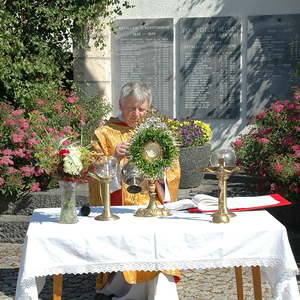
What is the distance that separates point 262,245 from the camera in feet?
12.3

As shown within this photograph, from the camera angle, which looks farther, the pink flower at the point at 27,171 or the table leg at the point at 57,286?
the pink flower at the point at 27,171

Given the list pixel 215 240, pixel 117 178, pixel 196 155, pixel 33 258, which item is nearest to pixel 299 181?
pixel 196 155

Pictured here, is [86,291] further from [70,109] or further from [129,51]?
[129,51]

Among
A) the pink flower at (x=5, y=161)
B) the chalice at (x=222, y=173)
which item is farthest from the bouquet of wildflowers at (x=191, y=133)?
the chalice at (x=222, y=173)

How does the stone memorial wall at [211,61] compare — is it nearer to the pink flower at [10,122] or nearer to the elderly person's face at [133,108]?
the pink flower at [10,122]

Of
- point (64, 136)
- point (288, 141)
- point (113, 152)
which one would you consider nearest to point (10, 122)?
point (64, 136)

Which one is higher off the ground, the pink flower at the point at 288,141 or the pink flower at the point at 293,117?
the pink flower at the point at 293,117

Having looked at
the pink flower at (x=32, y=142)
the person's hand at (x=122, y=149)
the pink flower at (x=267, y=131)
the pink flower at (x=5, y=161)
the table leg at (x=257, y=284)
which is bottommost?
the table leg at (x=257, y=284)

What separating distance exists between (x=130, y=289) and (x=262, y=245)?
1231mm

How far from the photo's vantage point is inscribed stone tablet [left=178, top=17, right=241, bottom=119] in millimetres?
8422

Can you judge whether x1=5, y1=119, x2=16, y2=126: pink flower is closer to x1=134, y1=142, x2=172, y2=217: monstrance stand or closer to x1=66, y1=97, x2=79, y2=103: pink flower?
x1=66, y1=97, x2=79, y2=103: pink flower

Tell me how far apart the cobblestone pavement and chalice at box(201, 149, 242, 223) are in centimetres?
127

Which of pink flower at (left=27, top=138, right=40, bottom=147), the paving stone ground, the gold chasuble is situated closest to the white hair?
the gold chasuble

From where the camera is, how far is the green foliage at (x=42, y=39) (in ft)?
25.1
